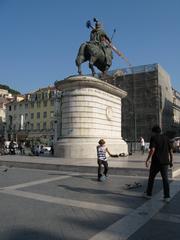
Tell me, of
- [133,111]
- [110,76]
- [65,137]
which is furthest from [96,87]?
[110,76]

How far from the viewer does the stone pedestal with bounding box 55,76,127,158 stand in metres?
19.4

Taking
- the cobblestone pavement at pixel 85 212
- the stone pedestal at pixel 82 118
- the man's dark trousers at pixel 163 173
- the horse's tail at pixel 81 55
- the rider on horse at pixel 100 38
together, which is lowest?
the cobblestone pavement at pixel 85 212

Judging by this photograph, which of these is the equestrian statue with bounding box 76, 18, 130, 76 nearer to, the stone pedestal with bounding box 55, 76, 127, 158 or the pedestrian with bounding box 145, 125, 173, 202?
the stone pedestal with bounding box 55, 76, 127, 158

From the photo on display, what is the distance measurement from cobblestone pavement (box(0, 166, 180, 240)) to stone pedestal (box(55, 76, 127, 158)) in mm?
9174

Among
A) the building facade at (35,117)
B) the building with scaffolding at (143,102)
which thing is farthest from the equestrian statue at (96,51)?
the building facade at (35,117)

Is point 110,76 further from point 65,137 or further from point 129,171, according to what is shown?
point 129,171

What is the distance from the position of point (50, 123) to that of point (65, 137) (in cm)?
5513

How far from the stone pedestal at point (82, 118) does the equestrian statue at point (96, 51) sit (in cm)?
158

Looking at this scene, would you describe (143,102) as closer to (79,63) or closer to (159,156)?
(79,63)

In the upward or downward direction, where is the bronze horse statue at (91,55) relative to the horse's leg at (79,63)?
upward

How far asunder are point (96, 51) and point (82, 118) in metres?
5.12

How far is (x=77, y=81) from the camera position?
2014cm

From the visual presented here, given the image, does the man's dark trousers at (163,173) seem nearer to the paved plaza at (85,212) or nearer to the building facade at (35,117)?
the paved plaza at (85,212)

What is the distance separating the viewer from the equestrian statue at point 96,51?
70.8ft
